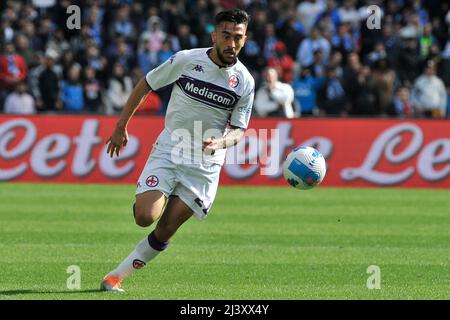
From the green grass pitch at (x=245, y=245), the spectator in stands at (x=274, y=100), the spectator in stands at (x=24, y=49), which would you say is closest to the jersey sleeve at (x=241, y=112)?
the green grass pitch at (x=245, y=245)

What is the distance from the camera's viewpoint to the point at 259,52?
2577 centimetres

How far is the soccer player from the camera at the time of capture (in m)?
9.43

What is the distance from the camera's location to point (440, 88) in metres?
24.7

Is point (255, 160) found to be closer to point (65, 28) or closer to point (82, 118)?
point (82, 118)


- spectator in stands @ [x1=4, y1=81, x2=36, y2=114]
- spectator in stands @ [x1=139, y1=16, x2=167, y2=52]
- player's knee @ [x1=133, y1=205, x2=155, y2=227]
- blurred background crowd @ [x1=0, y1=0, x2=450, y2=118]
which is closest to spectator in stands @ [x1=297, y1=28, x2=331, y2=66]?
blurred background crowd @ [x1=0, y1=0, x2=450, y2=118]

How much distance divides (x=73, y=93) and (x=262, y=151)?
5786 millimetres

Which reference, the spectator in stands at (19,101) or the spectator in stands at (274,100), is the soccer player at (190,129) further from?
the spectator in stands at (19,101)

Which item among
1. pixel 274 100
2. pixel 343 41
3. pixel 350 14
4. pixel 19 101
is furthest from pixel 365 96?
pixel 19 101

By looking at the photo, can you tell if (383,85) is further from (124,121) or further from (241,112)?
(124,121)

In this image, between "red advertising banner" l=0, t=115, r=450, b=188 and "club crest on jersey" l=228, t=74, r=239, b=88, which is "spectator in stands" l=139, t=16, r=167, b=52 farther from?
"club crest on jersey" l=228, t=74, r=239, b=88

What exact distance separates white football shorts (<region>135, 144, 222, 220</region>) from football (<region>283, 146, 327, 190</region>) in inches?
41.3

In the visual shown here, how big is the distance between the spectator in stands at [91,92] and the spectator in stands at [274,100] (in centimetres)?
404
